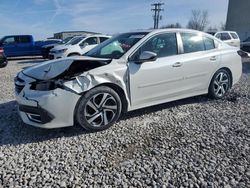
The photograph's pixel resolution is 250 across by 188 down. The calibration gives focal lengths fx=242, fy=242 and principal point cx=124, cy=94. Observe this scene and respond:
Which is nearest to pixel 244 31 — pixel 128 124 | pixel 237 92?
pixel 237 92

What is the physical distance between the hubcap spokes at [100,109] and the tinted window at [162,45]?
1.02m

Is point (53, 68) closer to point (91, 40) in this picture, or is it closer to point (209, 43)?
point (209, 43)

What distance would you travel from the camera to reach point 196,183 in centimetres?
253

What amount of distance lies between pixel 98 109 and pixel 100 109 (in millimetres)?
33

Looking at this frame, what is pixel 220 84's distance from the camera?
Answer: 5352mm

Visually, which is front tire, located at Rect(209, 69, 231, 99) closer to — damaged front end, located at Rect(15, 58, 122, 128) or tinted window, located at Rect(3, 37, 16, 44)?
damaged front end, located at Rect(15, 58, 122, 128)

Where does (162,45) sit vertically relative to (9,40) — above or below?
above

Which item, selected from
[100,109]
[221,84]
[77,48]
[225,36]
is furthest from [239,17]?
[100,109]

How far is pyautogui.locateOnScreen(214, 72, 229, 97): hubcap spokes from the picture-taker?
528 centimetres

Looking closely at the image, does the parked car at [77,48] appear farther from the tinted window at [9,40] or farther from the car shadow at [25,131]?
the car shadow at [25,131]

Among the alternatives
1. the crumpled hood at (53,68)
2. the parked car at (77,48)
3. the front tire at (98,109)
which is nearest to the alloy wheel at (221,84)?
the front tire at (98,109)

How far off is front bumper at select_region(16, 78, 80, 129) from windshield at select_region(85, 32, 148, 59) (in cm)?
117

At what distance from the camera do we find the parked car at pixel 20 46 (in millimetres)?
16656

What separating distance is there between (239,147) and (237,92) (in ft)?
10.2
